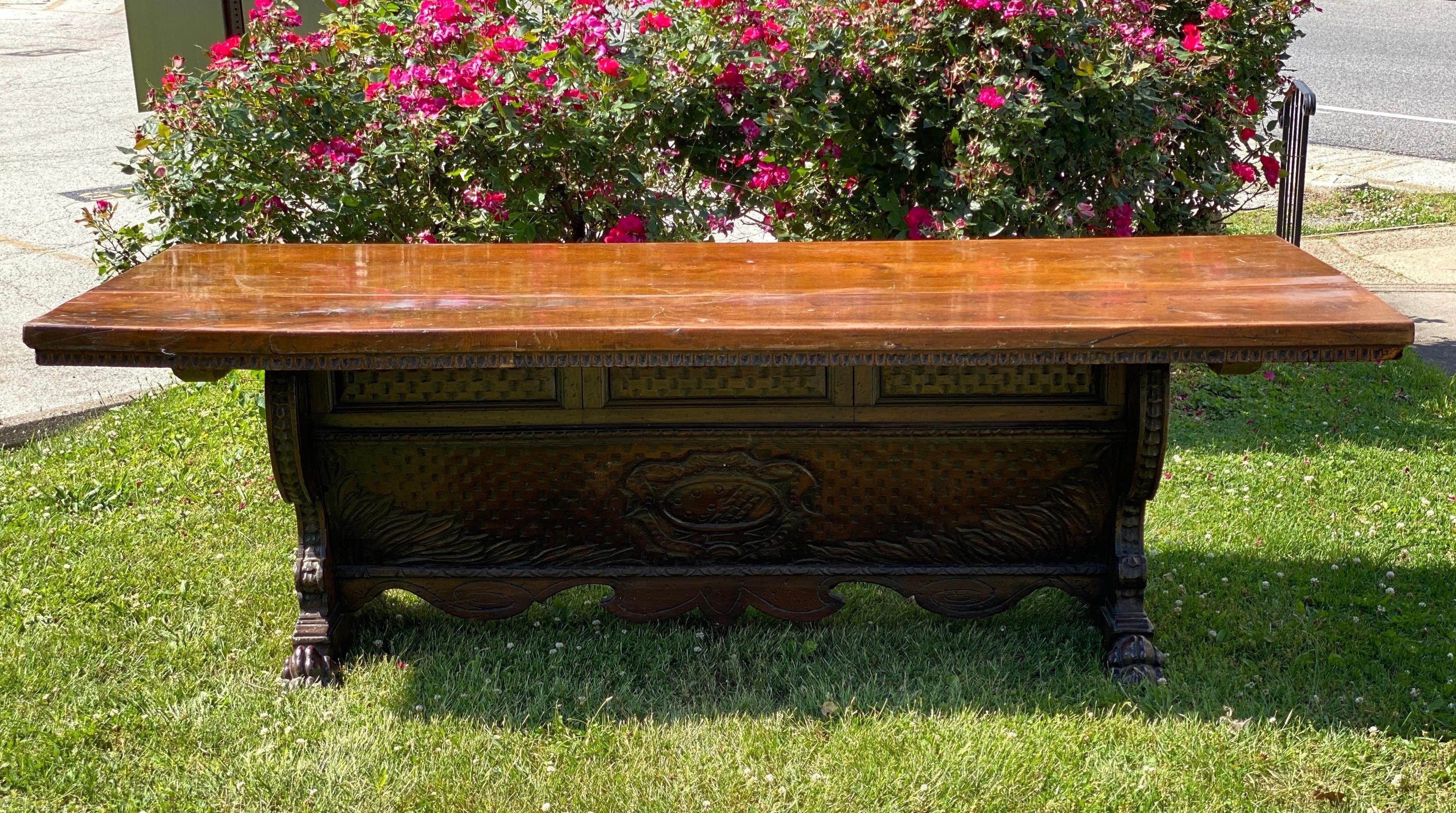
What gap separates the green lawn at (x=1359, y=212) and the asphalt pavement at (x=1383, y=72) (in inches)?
33.3

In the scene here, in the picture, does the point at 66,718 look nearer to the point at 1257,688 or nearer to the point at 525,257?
the point at 525,257

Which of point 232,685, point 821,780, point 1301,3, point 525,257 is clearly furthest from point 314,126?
point 1301,3

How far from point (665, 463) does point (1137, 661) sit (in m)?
1.18

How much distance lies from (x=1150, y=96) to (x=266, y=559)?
2945mm

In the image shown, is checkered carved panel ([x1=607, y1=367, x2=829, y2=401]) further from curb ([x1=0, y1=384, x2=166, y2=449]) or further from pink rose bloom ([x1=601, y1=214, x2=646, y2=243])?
curb ([x1=0, y1=384, x2=166, y2=449])

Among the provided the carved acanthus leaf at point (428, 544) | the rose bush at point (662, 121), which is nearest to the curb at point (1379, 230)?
the rose bush at point (662, 121)

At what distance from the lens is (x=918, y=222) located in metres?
4.09

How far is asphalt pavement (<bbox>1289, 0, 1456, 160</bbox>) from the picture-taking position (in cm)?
910

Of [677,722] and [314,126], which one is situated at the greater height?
[314,126]

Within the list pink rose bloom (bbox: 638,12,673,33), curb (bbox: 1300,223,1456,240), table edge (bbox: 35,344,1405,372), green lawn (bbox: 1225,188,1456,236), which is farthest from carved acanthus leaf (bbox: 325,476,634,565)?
curb (bbox: 1300,223,1456,240)

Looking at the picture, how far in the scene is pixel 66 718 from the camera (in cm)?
294

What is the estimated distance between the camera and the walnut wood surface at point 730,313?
2494mm

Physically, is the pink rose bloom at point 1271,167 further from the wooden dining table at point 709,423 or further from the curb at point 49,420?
the curb at point 49,420

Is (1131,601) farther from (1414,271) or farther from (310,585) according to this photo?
(1414,271)
